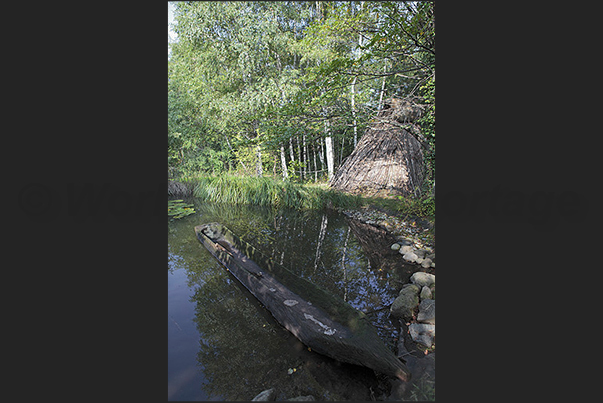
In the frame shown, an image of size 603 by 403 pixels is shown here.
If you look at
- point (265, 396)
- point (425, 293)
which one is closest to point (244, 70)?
point (425, 293)

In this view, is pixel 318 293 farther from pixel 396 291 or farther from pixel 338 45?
pixel 338 45

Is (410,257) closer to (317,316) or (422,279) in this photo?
Answer: (422,279)

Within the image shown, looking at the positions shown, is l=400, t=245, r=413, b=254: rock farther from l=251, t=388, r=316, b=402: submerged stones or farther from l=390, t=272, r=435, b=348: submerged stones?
l=251, t=388, r=316, b=402: submerged stones

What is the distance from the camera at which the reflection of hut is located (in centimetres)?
855

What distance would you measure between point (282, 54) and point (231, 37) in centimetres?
216

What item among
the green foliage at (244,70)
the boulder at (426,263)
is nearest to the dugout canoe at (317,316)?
the boulder at (426,263)

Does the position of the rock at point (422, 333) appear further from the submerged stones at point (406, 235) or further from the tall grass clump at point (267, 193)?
the tall grass clump at point (267, 193)

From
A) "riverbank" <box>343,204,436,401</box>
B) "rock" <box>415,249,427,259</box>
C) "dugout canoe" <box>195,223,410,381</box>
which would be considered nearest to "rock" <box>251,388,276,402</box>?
"dugout canoe" <box>195,223,410,381</box>

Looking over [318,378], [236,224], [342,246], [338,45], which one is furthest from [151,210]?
[338,45]

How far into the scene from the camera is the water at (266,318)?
6.91 feet

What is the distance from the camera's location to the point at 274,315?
2.82m

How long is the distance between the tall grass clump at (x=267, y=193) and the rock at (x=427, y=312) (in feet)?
16.8

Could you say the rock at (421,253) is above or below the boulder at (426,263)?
above

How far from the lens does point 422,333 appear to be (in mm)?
2541
